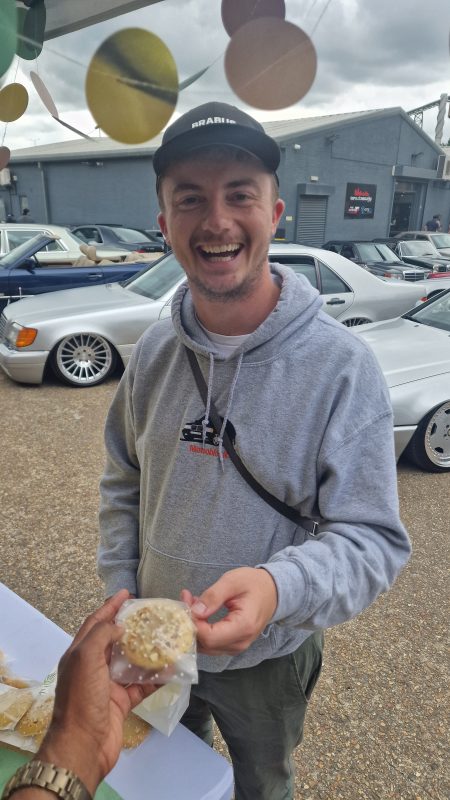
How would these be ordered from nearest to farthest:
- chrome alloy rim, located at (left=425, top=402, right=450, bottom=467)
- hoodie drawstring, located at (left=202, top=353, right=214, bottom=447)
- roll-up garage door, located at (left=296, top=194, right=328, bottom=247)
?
hoodie drawstring, located at (left=202, top=353, right=214, bottom=447)
chrome alloy rim, located at (left=425, top=402, right=450, bottom=467)
roll-up garage door, located at (left=296, top=194, right=328, bottom=247)

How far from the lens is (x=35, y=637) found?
5.35ft

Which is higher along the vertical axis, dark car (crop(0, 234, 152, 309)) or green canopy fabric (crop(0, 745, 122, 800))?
dark car (crop(0, 234, 152, 309))

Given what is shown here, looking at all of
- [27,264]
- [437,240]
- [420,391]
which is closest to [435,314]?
[420,391]

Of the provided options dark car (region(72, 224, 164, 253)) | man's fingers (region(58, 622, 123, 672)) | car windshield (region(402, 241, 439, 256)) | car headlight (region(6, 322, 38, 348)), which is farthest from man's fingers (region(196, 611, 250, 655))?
car windshield (region(402, 241, 439, 256))

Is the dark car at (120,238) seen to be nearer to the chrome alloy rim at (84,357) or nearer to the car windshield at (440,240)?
the chrome alloy rim at (84,357)

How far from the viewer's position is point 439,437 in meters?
4.32

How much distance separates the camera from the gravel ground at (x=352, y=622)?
6.84 feet

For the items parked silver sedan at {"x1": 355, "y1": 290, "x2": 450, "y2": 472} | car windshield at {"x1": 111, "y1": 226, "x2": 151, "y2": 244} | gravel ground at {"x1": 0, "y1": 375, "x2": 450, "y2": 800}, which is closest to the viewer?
gravel ground at {"x1": 0, "y1": 375, "x2": 450, "y2": 800}

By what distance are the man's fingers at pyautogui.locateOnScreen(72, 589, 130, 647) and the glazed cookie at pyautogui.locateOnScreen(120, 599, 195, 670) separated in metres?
0.05

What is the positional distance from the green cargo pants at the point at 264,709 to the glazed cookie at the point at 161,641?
464 mm

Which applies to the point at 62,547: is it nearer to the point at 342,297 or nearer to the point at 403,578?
the point at 403,578

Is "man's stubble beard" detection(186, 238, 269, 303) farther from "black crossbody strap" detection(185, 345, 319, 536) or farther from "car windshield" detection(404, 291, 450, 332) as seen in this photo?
"car windshield" detection(404, 291, 450, 332)

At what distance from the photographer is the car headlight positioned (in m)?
5.77

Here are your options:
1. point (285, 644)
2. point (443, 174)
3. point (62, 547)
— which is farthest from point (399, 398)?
point (443, 174)
